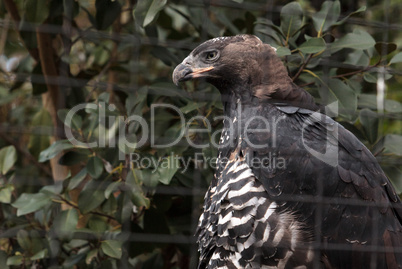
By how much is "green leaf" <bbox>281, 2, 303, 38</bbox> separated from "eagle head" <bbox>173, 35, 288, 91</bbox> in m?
0.19

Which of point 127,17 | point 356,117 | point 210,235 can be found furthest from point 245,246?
point 127,17

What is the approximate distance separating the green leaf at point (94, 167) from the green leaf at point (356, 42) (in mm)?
1086

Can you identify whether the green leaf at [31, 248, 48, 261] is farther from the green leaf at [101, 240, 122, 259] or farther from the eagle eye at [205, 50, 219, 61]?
the eagle eye at [205, 50, 219, 61]

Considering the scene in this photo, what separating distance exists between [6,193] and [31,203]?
15cm

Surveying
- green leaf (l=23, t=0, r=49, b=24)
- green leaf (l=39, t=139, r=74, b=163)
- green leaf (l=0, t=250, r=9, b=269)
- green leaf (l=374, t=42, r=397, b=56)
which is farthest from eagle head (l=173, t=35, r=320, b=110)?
green leaf (l=0, t=250, r=9, b=269)

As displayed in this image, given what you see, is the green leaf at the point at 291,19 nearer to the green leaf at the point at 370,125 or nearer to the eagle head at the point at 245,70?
the eagle head at the point at 245,70

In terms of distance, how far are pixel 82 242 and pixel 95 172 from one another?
434 millimetres

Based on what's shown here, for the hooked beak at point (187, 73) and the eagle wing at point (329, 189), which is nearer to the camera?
the eagle wing at point (329, 189)

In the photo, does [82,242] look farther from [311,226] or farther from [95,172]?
[311,226]

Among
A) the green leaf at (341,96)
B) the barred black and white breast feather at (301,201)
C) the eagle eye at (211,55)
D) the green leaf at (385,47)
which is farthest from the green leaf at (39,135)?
the green leaf at (385,47)

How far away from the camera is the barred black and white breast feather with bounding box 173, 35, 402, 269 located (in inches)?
70.9

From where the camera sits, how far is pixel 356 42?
Result: 2162 millimetres

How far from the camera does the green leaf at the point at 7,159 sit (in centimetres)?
232

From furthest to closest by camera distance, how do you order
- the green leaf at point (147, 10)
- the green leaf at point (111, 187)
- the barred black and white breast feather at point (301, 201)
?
the green leaf at point (111, 187) → the green leaf at point (147, 10) → the barred black and white breast feather at point (301, 201)
